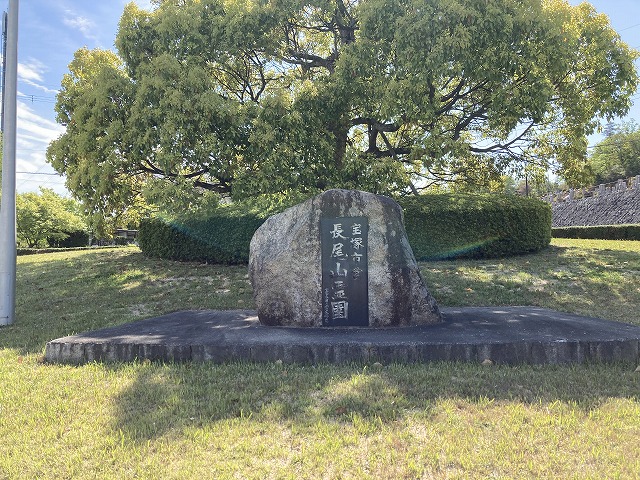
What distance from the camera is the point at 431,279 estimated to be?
9.13 m

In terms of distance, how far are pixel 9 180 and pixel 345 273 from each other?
5.28 meters

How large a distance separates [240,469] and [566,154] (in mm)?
10289

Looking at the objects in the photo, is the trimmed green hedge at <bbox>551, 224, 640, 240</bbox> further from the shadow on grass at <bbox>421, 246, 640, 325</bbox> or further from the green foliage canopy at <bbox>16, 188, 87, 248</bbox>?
the green foliage canopy at <bbox>16, 188, 87, 248</bbox>

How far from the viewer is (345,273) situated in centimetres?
547

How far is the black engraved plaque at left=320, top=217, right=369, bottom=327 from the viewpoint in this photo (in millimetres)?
5422

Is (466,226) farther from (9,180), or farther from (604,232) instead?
(604,232)

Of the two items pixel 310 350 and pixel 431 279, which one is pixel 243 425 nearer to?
pixel 310 350

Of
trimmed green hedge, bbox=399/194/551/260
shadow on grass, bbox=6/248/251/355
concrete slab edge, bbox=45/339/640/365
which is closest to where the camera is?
concrete slab edge, bbox=45/339/640/365

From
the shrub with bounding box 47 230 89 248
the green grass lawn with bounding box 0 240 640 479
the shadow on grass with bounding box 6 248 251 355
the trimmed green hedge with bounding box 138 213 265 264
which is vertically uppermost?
the shrub with bounding box 47 230 89 248

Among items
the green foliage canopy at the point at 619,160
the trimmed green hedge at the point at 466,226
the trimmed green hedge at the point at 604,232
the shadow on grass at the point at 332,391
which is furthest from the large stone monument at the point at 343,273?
the green foliage canopy at the point at 619,160

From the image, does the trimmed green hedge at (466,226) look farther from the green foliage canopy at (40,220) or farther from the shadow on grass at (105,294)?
the green foliage canopy at (40,220)

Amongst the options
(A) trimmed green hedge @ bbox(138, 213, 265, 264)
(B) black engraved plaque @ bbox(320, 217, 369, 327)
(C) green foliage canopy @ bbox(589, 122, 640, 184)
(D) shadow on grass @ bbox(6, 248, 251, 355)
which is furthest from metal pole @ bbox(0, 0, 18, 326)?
(C) green foliage canopy @ bbox(589, 122, 640, 184)

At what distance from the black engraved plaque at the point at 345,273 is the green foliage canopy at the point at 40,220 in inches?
898

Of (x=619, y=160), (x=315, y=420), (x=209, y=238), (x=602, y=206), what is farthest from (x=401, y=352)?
(x=619, y=160)
